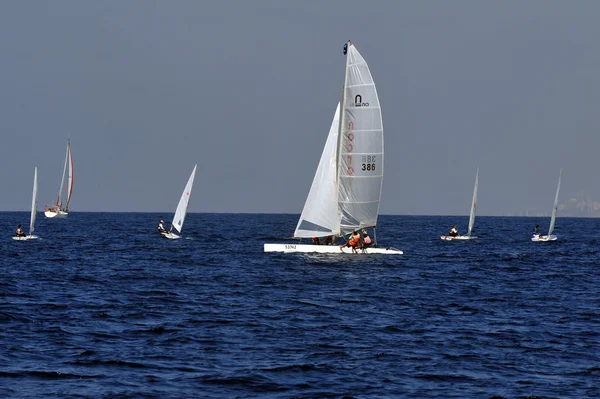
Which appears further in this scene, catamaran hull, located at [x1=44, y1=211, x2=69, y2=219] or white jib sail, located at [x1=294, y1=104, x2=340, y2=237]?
catamaran hull, located at [x1=44, y1=211, x2=69, y2=219]

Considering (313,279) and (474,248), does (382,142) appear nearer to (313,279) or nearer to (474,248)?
(313,279)

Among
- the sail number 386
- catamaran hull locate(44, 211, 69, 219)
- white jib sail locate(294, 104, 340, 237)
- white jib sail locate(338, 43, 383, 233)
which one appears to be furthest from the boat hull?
the sail number 386

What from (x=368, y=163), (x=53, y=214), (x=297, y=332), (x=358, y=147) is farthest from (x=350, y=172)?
(x=53, y=214)

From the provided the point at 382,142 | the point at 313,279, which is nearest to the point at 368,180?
the point at 382,142

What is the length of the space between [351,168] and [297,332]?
27.7 metres

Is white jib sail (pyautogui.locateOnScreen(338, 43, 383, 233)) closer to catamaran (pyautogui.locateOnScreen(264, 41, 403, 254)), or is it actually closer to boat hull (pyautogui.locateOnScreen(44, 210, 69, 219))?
catamaran (pyautogui.locateOnScreen(264, 41, 403, 254))

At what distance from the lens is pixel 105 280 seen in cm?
4112

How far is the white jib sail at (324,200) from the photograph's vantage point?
53375 mm

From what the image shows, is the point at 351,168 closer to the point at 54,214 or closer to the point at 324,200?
the point at 324,200

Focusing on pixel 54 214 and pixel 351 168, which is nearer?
pixel 351 168

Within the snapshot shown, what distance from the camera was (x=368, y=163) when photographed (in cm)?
5272

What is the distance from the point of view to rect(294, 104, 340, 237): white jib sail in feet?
175

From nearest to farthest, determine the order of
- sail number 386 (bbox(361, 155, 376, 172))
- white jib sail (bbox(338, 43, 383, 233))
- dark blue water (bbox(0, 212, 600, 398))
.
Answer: dark blue water (bbox(0, 212, 600, 398)) → white jib sail (bbox(338, 43, 383, 233)) → sail number 386 (bbox(361, 155, 376, 172))

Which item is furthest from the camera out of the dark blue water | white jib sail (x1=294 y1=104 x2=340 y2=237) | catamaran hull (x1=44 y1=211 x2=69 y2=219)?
catamaran hull (x1=44 y1=211 x2=69 y2=219)
